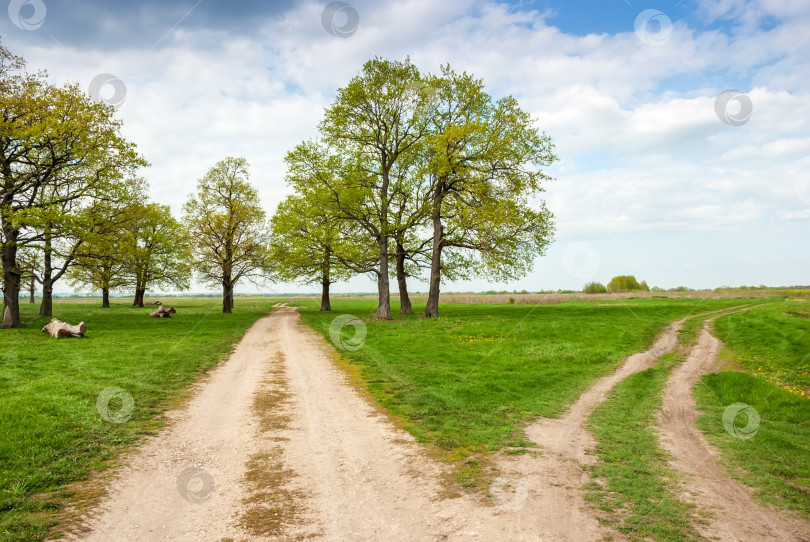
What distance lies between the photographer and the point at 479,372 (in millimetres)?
15172

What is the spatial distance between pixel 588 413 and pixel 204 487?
353 inches

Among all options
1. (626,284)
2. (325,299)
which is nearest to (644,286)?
(626,284)

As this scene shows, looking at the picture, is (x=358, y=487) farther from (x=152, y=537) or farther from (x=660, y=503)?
(x=660, y=503)

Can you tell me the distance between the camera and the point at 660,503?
19.5 feet

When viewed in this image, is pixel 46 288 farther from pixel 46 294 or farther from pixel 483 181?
pixel 483 181

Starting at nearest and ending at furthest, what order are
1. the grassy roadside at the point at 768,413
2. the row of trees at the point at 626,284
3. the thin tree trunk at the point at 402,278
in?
the grassy roadside at the point at 768,413 → the thin tree trunk at the point at 402,278 → the row of trees at the point at 626,284

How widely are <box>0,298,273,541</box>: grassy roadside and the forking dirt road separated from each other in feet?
2.09

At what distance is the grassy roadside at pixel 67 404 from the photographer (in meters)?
6.12

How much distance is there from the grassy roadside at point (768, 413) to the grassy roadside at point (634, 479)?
1221 millimetres

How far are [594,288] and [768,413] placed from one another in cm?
8805

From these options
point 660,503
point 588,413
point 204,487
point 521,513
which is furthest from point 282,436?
point 588,413

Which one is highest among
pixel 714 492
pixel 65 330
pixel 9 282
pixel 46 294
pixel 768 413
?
pixel 9 282

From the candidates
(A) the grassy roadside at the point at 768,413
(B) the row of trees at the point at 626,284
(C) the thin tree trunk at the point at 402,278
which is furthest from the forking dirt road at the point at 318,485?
(B) the row of trees at the point at 626,284

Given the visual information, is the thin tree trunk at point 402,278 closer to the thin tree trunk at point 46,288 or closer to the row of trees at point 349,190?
the row of trees at point 349,190
